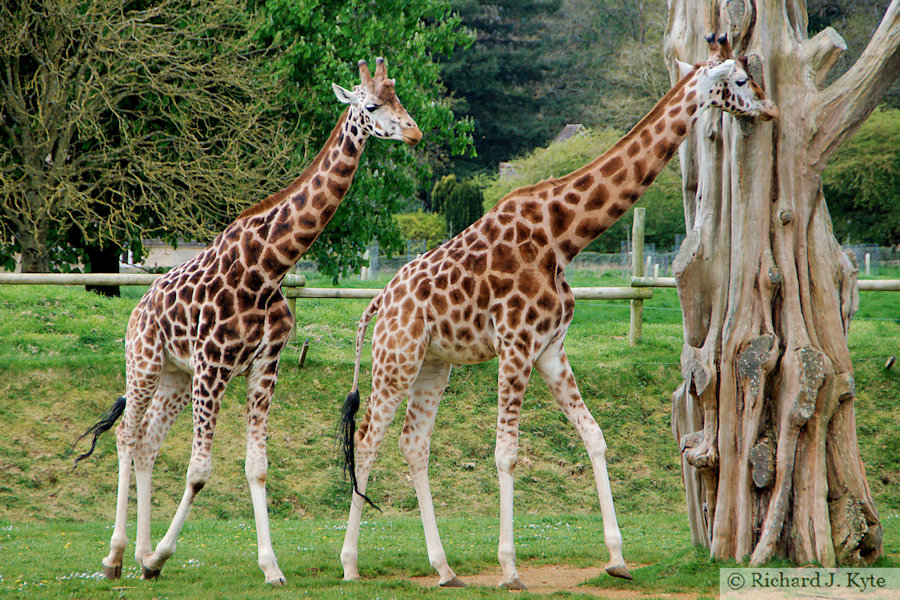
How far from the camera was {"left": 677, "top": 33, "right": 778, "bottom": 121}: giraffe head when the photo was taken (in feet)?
17.1

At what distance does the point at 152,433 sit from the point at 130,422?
18cm

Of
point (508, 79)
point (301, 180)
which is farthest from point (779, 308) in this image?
point (508, 79)

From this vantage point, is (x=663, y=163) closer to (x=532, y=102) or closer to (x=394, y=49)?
(x=394, y=49)

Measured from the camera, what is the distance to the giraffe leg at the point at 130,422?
5.77 m

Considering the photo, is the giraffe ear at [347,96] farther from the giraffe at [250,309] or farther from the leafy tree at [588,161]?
the leafy tree at [588,161]

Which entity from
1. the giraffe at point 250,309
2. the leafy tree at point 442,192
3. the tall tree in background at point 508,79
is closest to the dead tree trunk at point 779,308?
the giraffe at point 250,309

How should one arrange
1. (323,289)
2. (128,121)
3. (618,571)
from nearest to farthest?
(618,571) < (323,289) < (128,121)

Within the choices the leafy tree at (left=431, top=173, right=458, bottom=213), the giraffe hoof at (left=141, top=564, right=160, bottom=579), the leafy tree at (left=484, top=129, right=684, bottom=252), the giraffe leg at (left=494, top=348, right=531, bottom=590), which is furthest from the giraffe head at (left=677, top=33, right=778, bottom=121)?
the leafy tree at (left=431, top=173, right=458, bottom=213)

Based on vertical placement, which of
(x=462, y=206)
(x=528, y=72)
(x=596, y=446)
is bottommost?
(x=596, y=446)

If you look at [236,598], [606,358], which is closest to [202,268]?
[236,598]

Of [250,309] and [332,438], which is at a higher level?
[250,309]

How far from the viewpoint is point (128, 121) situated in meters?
12.7

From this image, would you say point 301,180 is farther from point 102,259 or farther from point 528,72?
point 528,72

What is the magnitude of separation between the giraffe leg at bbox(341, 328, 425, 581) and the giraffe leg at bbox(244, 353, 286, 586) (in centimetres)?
53
